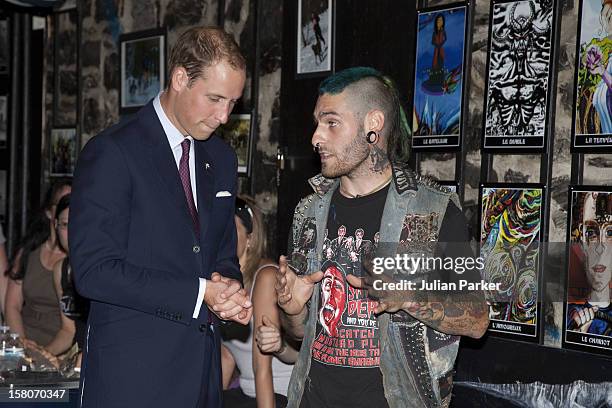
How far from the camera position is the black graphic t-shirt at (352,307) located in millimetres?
2471

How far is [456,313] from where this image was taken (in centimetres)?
239

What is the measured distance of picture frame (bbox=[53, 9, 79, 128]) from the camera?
7270 millimetres

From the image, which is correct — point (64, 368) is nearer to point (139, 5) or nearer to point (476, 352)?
point (476, 352)

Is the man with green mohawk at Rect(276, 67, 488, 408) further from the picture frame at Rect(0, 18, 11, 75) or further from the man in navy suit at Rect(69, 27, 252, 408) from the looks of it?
the picture frame at Rect(0, 18, 11, 75)

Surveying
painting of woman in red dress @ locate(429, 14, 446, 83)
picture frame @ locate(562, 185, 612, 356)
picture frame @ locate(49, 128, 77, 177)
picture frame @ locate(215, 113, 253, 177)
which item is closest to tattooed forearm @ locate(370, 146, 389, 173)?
picture frame @ locate(562, 185, 612, 356)

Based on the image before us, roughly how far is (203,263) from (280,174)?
8.73 ft

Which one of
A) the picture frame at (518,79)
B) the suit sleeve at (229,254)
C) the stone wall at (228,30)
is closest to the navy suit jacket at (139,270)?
the suit sleeve at (229,254)

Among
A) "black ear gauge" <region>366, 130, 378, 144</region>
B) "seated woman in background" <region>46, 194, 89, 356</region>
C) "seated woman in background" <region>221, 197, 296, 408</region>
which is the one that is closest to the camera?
"black ear gauge" <region>366, 130, 378, 144</region>

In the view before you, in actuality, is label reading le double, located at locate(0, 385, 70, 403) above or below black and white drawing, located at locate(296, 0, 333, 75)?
below

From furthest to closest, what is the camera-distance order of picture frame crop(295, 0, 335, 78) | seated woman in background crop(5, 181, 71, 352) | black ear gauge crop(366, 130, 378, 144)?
seated woman in background crop(5, 181, 71, 352) → picture frame crop(295, 0, 335, 78) → black ear gauge crop(366, 130, 378, 144)

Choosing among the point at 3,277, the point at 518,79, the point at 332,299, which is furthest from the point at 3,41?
the point at 332,299

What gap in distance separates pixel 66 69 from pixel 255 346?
4576 mm

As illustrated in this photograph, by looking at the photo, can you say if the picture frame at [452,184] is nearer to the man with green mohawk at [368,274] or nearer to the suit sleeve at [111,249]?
the man with green mohawk at [368,274]

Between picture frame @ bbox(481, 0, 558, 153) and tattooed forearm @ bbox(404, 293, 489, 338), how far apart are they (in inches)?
57.5
